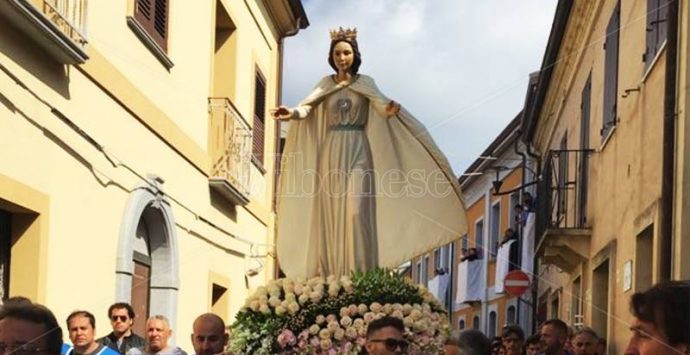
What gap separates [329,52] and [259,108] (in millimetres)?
9888

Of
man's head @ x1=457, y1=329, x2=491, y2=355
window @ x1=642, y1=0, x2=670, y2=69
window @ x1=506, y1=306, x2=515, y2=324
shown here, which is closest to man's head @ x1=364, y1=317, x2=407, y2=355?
man's head @ x1=457, y1=329, x2=491, y2=355

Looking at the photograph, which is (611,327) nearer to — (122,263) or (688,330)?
(122,263)

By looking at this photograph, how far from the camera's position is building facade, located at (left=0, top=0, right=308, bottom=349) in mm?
8031

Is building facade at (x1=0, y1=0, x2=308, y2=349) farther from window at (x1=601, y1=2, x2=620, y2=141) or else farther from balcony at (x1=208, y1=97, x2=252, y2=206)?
window at (x1=601, y1=2, x2=620, y2=141)

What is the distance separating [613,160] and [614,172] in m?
0.18

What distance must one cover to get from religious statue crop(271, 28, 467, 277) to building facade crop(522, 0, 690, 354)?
1.58 meters

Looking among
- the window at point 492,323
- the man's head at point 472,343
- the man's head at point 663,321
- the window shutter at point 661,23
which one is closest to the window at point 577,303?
the window shutter at point 661,23

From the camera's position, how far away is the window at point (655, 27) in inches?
380

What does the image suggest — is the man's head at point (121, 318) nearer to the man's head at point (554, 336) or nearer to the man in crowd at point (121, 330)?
the man in crowd at point (121, 330)

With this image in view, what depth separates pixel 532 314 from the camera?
79.2 ft

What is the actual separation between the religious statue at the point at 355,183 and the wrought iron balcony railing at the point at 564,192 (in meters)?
7.52

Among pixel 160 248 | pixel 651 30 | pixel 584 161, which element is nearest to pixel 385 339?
pixel 651 30

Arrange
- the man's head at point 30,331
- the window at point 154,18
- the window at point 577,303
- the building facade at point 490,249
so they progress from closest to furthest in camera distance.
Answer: the man's head at point 30,331 < the window at point 154,18 < the window at point 577,303 < the building facade at point 490,249

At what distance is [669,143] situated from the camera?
8969mm
